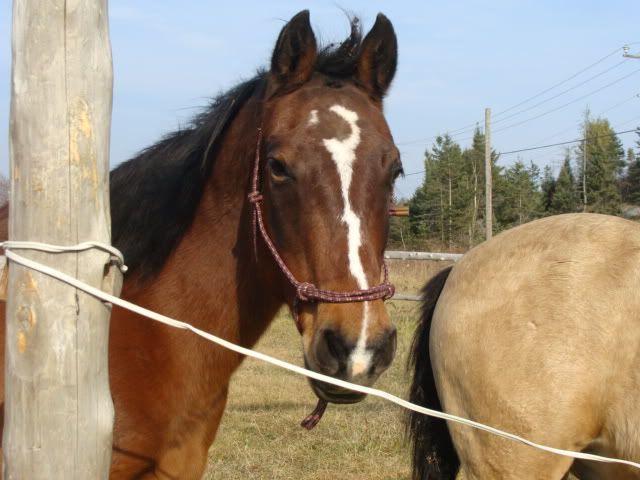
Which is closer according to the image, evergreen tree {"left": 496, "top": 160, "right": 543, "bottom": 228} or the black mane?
the black mane

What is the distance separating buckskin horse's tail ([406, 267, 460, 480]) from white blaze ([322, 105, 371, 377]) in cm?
196

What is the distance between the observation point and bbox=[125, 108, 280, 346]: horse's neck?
97.3 inches

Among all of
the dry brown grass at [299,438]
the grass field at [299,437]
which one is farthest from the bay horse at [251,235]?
the dry brown grass at [299,438]

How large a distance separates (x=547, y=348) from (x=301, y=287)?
1618 millimetres

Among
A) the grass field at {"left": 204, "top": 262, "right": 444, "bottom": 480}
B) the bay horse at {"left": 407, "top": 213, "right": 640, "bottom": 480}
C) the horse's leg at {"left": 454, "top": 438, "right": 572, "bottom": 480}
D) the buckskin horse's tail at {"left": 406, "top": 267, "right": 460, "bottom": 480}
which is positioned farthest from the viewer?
the grass field at {"left": 204, "top": 262, "right": 444, "bottom": 480}

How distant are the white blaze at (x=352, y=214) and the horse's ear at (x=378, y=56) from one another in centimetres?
31

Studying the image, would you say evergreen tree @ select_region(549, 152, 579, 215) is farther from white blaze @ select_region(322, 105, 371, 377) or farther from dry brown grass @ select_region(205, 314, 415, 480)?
white blaze @ select_region(322, 105, 371, 377)

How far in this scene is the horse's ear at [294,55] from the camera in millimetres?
2365

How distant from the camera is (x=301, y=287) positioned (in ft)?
6.82

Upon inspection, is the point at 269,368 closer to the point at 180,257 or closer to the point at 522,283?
the point at 522,283

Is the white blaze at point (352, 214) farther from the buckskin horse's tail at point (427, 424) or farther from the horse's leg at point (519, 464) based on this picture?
the buckskin horse's tail at point (427, 424)

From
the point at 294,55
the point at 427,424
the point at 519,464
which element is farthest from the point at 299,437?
the point at 294,55

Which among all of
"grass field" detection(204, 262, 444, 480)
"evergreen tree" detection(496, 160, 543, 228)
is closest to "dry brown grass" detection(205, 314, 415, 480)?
"grass field" detection(204, 262, 444, 480)

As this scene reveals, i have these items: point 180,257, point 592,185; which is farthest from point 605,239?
point 592,185
